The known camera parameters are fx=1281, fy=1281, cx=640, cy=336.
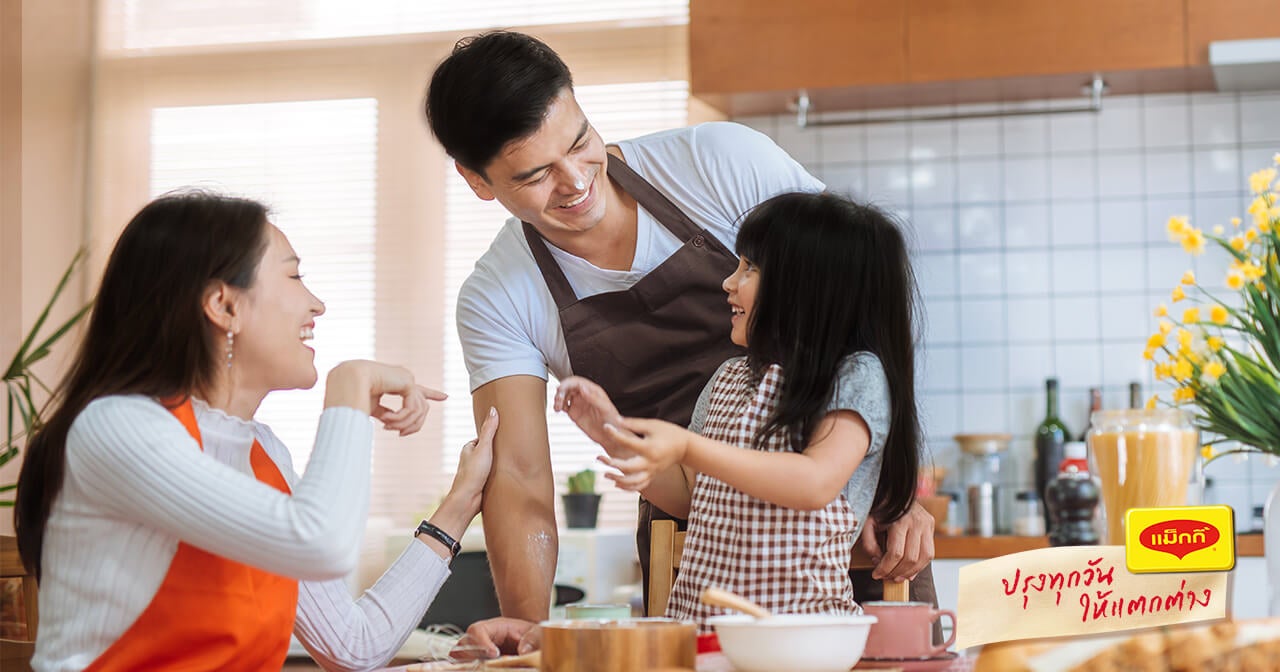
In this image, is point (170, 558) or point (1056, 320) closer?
point (170, 558)

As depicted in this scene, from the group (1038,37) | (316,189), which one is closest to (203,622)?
(1038,37)

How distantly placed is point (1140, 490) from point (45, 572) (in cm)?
99

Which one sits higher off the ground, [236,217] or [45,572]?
[236,217]

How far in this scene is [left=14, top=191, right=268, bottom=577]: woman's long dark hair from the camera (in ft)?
3.49

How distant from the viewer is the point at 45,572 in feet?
3.41

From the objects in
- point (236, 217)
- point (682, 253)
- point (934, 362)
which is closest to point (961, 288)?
point (934, 362)

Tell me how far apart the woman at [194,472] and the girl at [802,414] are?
0.79ft

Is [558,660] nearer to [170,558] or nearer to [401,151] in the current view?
[170,558]

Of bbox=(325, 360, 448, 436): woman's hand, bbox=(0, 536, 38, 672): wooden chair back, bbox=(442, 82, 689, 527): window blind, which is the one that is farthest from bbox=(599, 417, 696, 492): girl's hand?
bbox=(442, 82, 689, 527): window blind

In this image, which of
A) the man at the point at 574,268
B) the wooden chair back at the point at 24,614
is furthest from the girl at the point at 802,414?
the wooden chair back at the point at 24,614

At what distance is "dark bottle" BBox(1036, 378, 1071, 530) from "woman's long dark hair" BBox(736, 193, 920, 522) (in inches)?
86.0

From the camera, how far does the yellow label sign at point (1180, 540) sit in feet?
2.48

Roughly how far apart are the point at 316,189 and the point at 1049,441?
2365 mm

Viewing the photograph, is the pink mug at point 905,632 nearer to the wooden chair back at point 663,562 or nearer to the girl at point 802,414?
the girl at point 802,414
